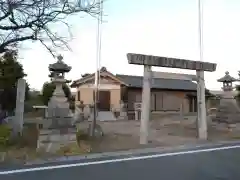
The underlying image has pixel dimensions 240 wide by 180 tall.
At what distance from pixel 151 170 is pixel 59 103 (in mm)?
4378

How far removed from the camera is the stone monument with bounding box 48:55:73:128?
9820 mm

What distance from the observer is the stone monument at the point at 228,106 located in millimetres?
15883

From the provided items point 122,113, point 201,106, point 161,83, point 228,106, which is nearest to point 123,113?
point 122,113

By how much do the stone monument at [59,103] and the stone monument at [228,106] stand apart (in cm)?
922

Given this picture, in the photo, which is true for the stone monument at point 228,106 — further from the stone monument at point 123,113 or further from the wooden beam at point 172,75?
the stone monument at point 123,113

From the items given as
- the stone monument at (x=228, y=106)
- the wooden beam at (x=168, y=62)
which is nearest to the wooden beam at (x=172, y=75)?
the wooden beam at (x=168, y=62)

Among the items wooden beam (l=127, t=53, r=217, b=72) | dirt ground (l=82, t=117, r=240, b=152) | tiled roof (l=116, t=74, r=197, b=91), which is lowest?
dirt ground (l=82, t=117, r=240, b=152)

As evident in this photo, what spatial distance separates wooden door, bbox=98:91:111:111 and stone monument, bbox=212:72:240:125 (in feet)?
39.9

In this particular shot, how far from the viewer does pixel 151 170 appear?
6812 millimetres

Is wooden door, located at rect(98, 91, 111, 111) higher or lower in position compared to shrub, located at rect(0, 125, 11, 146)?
higher

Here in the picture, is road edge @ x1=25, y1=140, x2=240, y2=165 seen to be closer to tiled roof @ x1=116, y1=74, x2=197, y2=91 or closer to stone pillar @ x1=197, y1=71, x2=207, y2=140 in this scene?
stone pillar @ x1=197, y1=71, x2=207, y2=140

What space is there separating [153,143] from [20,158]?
498cm

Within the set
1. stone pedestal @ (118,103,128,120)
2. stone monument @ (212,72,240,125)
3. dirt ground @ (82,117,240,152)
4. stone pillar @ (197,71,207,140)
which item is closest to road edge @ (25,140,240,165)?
dirt ground @ (82,117,240,152)

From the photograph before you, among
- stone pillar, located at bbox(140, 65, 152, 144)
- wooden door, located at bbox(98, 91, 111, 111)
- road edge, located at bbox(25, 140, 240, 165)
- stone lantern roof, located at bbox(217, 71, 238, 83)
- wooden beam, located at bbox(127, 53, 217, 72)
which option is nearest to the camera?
road edge, located at bbox(25, 140, 240, 165)
